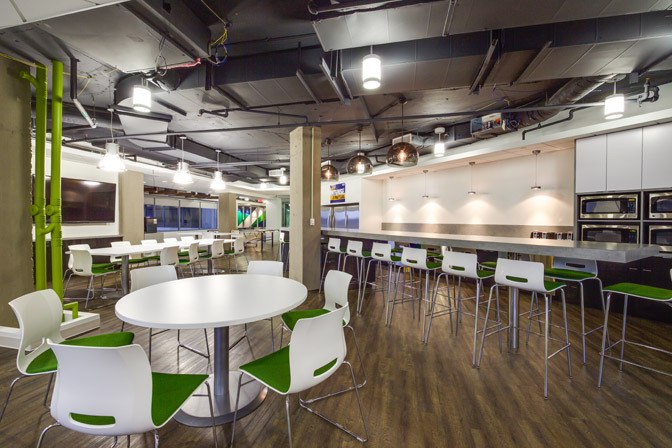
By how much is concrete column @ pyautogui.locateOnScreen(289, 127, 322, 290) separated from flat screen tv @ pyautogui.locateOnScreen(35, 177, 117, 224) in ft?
19.7

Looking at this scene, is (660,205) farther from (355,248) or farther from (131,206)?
(131,206)

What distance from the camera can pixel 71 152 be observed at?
6441 mm

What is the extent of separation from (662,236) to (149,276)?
658 cm

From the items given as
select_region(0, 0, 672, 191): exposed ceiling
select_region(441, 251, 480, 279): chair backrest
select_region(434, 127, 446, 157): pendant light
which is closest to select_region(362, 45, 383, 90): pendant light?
select_region(0, 0, 672, 191): exposed ceiling

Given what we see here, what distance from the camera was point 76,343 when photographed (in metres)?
1.93

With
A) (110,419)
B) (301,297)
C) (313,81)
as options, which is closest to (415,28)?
→ (313,81)

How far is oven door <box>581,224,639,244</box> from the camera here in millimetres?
4207

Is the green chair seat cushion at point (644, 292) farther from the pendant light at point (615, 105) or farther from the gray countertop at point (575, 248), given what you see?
the pendant light at point (615, 105)

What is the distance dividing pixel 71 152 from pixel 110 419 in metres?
7.73

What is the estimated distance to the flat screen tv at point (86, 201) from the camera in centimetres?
693

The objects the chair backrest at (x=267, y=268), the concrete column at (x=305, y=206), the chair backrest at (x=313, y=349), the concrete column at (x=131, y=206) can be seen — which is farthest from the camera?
the concrete column at (x=131, y=206)

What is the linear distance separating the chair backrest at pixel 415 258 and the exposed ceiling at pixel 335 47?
2.03m

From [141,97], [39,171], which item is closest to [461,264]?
[141,97]

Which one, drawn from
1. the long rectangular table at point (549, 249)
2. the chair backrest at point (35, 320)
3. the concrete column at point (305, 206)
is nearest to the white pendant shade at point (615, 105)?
the long rectangular table at point (549, 249)
